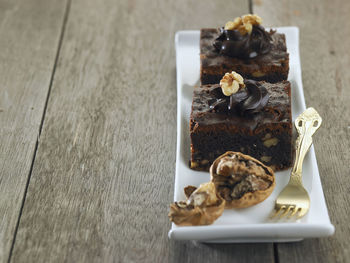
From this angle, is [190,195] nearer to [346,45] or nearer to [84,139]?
[84,139]

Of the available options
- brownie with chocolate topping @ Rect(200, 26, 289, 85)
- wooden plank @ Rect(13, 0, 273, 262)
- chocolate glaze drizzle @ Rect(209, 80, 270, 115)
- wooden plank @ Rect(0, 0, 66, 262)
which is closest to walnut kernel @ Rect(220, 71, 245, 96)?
chocolate glaze drizzle @ Rect(209, 80, 270, 115)

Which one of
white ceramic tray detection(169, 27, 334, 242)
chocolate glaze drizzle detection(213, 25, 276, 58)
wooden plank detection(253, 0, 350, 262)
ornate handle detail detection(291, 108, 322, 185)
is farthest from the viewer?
chocolate glaze drizzle detection(213, 25, 276, 58)

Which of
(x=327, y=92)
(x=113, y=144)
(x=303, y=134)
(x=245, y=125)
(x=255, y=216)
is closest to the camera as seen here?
(x=255, y=216)

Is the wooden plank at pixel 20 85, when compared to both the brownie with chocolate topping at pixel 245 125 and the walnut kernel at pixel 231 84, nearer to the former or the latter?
the brownie with chocolate topping at pixel 245 125

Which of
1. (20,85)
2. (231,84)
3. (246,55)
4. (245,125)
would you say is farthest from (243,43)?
(20,85)

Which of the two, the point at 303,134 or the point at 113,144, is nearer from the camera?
the point at 303,134

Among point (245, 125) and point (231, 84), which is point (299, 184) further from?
point (231, 84)

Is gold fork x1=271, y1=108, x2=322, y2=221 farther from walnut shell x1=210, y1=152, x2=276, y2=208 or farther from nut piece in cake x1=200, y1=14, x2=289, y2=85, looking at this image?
nut piece in cake x1=200, y1=14, x2=289, y2=85

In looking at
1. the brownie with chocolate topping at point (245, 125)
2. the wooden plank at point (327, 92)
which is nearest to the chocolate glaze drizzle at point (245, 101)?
the brownie with chocolate topping at point (245, 125)
